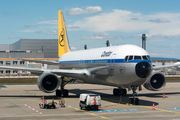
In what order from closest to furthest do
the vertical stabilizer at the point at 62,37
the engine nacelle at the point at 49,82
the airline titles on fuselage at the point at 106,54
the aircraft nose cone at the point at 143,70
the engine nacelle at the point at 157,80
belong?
the aircraft nose cone at the point at 143,70, the airline titles on fuselage at the point at 106,54, the engine nacelle at the point at 49,82, the engine nacelle at the point at 157,80, the vertical stabilizer at the point at 62,37

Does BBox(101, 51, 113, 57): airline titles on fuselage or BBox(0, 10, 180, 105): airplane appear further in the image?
BBox(101, 51, 113, 57): airline titles on fuselage

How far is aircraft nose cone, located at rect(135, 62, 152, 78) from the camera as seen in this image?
20.6m

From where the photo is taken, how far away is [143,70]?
2055 cm

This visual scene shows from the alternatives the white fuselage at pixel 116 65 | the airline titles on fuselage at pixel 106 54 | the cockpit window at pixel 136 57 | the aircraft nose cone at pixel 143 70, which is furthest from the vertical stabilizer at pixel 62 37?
the aircraft nose cone at pixel 143 70

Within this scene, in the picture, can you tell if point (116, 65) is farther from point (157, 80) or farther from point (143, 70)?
point (157, 80)

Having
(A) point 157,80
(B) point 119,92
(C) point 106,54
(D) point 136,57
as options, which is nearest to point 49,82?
(C) point 106,54

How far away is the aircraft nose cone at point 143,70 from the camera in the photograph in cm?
2056

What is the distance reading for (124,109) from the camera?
20.0 metres

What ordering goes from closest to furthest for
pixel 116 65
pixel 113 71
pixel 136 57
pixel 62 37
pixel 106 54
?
1. pixel 136 57
2. pixel 116 65
3. pixel 113 71
4. pixel 106 54
5. pixel 62 37

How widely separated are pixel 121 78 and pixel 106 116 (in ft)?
18.1

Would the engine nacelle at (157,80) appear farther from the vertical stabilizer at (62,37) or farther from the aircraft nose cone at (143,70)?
the vertical stabilizer at (62,37)

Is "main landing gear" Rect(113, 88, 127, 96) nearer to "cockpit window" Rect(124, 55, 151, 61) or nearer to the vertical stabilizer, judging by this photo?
"cockpit window" Rect(124, 55, 151, 61)

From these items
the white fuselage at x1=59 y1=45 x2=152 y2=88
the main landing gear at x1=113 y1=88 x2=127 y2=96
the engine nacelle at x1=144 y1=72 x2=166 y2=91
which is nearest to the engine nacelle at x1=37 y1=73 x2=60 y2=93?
the white fuselage at x1=59 y1=45 x2=152 y2=88

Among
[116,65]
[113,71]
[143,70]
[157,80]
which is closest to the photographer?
[143,70]
